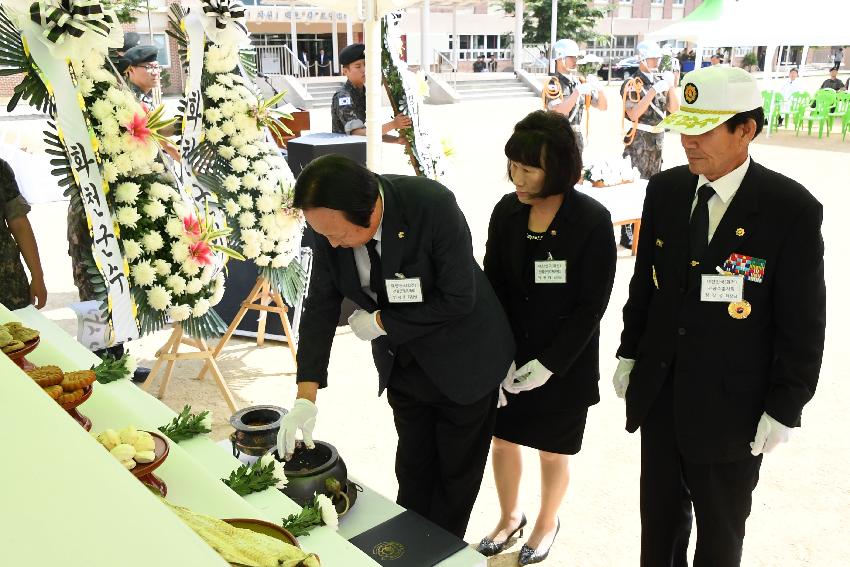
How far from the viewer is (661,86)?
739cm

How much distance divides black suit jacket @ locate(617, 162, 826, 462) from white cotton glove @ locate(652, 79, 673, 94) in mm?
5736

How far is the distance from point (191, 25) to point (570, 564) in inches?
119

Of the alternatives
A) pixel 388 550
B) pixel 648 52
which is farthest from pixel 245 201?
pixel 648 52

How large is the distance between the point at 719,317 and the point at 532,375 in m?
0.61

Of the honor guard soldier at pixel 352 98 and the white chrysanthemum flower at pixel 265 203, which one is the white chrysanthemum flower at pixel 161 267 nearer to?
the white chrysanthemum flower at pixel 265 203

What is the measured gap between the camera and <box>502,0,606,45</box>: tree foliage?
111ft

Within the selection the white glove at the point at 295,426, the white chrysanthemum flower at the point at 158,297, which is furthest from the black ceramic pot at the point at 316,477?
the white chrysanthemum flower at the point at 158,297

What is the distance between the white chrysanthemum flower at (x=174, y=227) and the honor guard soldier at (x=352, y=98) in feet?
7.23

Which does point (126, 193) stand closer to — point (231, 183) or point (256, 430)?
point (231, 183)

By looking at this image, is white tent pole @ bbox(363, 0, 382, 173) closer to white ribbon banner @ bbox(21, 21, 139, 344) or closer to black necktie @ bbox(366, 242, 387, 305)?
white ribbon banner @ bbox(21, 21, 139, 344)

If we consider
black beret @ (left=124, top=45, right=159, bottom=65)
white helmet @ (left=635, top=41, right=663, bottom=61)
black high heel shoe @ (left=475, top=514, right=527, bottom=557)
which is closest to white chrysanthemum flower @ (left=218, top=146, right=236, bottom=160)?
black beret @ (left=124, top=45, right=159, bottom=65)

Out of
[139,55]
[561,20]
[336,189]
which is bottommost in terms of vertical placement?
[336,189]

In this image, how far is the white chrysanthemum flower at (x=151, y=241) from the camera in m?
3.21

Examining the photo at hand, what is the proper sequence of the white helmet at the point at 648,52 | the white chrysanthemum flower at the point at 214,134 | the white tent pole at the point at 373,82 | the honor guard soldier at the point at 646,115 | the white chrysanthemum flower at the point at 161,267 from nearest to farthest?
the white chrysanthemum flower at the point at 161,267
the white chrysanthemum flower at the point at 214,134
the white tent pole at the point at 373,82
the honor guard soldier at the point at 646,115
the white helmet at the point at 648,52
